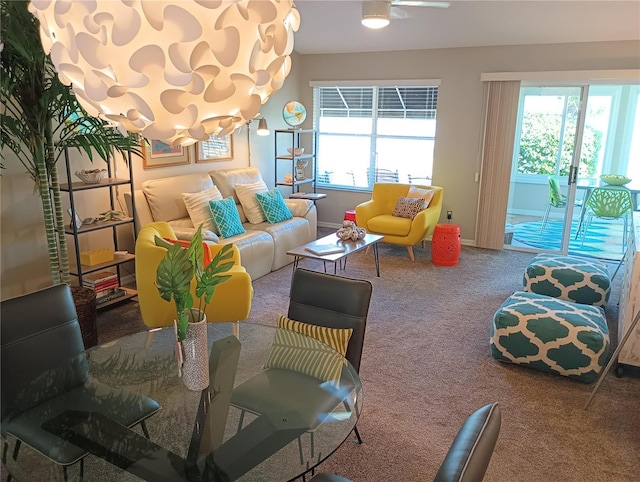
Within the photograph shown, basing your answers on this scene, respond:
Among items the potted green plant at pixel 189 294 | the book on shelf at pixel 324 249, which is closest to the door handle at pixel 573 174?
the book on shelf at pixel 324 249

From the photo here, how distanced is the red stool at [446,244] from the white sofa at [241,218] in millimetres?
1410

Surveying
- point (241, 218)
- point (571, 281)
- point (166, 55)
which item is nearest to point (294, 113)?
point (241, 218)

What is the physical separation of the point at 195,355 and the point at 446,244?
4079mm

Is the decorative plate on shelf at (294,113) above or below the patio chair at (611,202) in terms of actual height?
above

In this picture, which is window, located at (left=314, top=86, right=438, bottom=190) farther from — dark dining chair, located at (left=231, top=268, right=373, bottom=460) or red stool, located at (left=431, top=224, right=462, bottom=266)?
dark dining chair, located at (left=231, top=268, right=373, bottom=460)

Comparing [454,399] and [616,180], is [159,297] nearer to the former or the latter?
[454,399]

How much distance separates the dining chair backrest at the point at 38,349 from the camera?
192 cm

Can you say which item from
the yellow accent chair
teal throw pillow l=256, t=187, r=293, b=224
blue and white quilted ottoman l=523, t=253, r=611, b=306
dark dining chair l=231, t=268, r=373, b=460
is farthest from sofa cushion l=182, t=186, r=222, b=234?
blue and white quilted ottoman l=523, t=253, r=611, b=306

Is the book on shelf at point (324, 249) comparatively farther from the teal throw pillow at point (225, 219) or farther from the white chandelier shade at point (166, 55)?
the white chandelier shade at point (166, 55)

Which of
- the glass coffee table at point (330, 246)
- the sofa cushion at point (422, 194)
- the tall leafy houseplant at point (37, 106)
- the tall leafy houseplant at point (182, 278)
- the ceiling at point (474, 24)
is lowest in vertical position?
the glass coffee table at point (330, 246)

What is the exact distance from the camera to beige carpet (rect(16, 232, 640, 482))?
2.41m

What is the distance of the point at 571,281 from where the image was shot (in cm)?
402

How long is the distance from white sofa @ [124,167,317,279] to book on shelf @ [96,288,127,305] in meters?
0.61

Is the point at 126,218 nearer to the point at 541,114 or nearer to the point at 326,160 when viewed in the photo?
the point at 326,160
